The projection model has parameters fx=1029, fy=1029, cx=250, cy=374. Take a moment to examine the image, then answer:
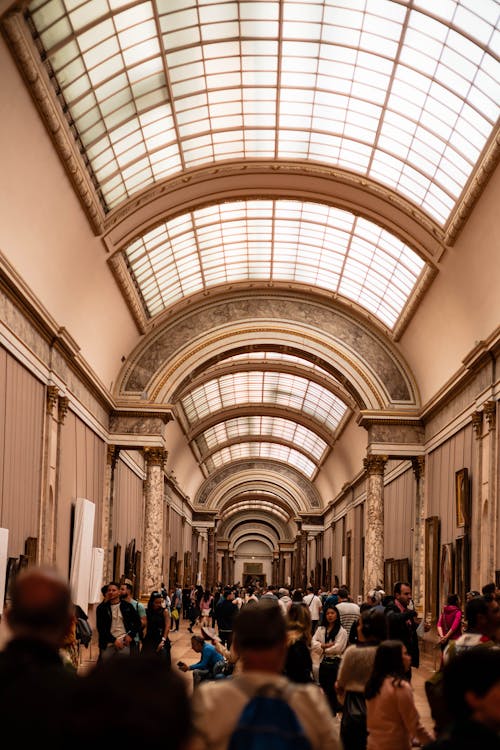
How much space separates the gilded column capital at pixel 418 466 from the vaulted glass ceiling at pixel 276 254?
4864 mm

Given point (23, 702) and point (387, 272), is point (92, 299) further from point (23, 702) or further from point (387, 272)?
point (23, 702)

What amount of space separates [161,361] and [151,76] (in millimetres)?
13071

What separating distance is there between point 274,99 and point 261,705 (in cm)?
2427

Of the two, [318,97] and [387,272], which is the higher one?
[318,97]

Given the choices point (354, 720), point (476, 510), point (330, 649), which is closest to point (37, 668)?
point (354, 720)

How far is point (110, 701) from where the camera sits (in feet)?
8.80

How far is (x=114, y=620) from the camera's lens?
16.2m

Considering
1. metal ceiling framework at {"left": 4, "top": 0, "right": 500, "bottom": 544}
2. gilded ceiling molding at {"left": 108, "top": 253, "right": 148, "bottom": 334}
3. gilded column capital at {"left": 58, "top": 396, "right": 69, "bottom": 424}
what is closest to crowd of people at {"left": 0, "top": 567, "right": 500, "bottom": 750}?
metal ceiling framework at {"left": 4, "top": 0, "right": 500, "bottom": 544}

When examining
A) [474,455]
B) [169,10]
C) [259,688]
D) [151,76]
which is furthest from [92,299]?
[259,688]

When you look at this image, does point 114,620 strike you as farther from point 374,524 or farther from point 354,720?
point 374,524

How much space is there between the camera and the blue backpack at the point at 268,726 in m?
3.98

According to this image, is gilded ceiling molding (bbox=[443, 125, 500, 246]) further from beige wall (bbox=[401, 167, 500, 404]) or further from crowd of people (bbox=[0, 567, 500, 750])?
crowd of people (bbox=[0, 567, 500, 750])

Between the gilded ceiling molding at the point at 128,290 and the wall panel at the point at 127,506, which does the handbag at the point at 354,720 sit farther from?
the wall panel at the point at 127,506

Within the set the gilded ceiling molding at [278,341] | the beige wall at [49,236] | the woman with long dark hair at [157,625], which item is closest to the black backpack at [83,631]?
the woman with long dark hair at [157,625]
